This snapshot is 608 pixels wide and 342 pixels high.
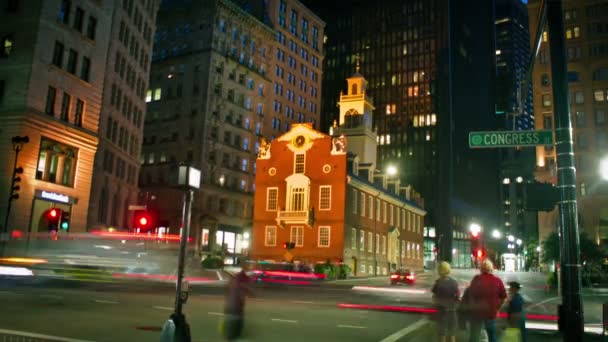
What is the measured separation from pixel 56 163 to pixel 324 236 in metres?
26.7

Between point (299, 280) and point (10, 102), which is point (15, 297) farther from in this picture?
point (299, 280)

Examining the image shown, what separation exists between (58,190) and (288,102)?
58.5 m

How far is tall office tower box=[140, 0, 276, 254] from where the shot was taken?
7431 cm

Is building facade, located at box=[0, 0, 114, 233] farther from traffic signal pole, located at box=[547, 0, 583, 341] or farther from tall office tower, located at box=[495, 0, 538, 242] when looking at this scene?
traffic signal pole, located at box=[547, 0, 583, 341]

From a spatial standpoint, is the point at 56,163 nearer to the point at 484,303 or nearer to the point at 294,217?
the point at 294,217

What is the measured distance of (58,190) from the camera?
38406mm

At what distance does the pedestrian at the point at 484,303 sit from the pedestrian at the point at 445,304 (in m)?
0.70

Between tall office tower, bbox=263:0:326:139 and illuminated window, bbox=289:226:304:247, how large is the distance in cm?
3425

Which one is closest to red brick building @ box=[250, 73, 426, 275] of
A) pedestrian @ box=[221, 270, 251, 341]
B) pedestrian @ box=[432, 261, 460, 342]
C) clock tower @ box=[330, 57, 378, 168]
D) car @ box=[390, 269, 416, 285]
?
clock tower @ box=[330, 57, 378, 168]

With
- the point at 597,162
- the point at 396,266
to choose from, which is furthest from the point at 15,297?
the point at 597,162

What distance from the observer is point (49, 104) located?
38.1 m

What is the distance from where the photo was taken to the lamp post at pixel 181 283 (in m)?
9.39

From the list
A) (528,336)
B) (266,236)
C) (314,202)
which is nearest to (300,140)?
(314,202)

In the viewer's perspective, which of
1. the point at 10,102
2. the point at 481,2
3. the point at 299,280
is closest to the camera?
the point at 10,102
